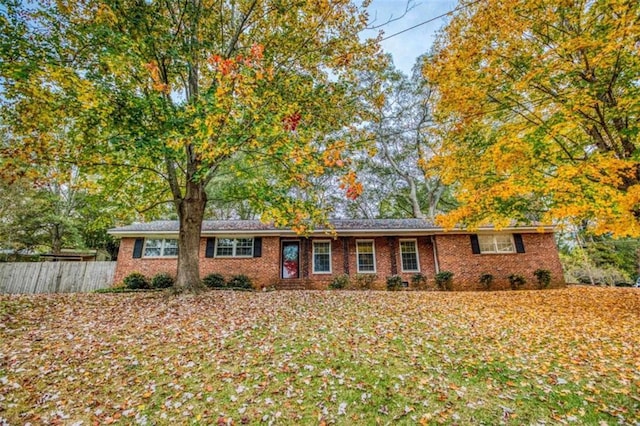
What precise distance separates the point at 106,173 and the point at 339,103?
7542 mm

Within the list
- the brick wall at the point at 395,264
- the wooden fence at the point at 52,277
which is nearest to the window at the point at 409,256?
the brick wall at the point at 395,264

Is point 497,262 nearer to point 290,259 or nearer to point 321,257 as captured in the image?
point 321,257

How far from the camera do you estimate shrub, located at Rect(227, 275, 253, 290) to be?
13094 millimetres

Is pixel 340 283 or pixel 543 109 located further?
pixel 340 283

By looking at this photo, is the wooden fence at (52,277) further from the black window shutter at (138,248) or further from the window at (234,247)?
the window at (234,247)

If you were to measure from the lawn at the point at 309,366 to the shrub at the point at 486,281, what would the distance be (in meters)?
5.72

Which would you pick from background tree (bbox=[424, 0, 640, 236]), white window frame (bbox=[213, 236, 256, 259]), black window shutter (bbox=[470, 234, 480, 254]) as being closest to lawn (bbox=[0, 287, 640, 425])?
background tree (bbox=[424, 0, 640, 236])

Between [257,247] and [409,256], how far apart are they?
7.68 meters

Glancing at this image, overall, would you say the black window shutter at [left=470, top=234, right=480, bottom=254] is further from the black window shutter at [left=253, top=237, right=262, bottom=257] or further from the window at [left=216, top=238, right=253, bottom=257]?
the window at [left=216, top=238, right=253, bottom=257]

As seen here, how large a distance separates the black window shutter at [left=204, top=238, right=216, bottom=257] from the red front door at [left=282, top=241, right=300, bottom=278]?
3.46m

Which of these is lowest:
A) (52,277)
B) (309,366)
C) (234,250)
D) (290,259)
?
(309,366)

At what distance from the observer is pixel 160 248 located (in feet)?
46.8

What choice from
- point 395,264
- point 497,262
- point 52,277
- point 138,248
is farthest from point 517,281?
point 52,277

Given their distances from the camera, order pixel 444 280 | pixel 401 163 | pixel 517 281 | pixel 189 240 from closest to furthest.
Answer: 1. pixel 189 240
2. pixel 444 280
3. pixel 517 281
4. pixel 401 163
